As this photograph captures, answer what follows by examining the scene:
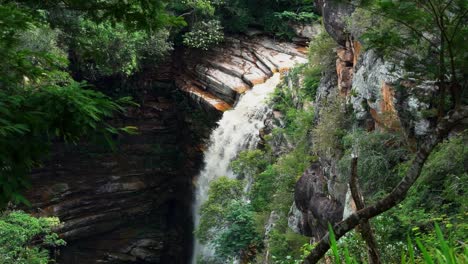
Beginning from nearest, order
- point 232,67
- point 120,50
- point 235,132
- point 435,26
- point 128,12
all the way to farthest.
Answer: point 128,12 < point 435,26 < point 120,50 < point 235,132 < point 232,67

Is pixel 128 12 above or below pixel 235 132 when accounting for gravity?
above

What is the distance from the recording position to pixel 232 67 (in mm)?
18016

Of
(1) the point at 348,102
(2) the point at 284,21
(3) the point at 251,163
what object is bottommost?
(3) the point at 251,163

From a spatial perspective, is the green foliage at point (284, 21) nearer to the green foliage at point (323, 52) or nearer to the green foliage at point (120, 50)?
the green foliage at point (120, 50)

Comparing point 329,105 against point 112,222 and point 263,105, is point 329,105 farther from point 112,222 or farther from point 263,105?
point 112,222

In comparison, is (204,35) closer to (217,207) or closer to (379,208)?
(217,207)

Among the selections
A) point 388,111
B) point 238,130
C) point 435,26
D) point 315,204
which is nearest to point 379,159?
point 388,111

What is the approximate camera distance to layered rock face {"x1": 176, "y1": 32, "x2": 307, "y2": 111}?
17266mm

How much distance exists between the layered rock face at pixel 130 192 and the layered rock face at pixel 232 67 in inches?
58.5

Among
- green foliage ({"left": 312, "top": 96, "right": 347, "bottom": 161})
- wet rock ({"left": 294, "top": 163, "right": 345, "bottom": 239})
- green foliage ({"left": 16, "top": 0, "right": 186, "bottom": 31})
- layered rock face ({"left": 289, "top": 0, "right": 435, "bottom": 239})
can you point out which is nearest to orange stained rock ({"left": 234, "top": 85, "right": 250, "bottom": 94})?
layered rock face ({"left": 289, "top": 0, "right": 435, "bottom": 239})

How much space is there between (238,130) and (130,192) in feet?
16.3

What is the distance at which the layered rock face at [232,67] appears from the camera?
680 inches

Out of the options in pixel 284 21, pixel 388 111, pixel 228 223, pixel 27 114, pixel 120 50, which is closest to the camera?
pixel 27 114

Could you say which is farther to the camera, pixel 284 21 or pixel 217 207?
pixel 284 21
